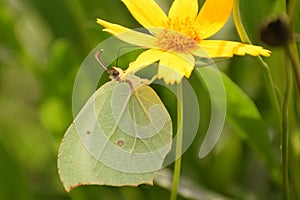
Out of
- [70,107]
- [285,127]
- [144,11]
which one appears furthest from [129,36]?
[70,107]

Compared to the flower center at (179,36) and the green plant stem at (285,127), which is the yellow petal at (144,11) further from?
the green plant stem at (285,127)

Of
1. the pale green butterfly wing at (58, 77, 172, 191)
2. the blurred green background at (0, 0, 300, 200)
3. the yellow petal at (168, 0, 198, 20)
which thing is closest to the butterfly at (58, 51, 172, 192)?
the pale green butterfly wing at (58, 77, 172, 191)

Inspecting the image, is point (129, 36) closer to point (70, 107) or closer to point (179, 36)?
point (179, 36)

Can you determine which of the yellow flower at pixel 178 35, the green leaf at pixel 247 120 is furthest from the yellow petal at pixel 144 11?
the green leaf at pixel 247 120

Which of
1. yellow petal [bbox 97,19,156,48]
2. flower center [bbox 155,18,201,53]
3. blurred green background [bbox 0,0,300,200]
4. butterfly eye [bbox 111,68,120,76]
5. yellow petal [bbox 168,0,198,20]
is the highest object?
yellow petal [bbox 97,19,156,48]

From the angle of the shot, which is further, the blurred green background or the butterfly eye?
the blurred green background

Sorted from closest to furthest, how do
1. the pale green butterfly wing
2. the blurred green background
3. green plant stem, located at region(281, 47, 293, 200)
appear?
green plant stem, located at region(281, 47, 293, 200)
the pale green butterfly wing
the blurred green background

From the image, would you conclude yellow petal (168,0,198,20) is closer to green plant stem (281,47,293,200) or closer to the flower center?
the flower center
